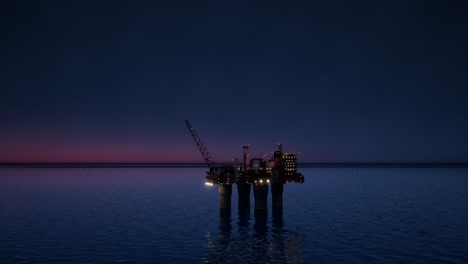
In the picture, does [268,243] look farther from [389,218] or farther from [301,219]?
[389,218]

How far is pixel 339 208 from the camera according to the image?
82.9m

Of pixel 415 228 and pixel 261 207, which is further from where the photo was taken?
pixel 261 207

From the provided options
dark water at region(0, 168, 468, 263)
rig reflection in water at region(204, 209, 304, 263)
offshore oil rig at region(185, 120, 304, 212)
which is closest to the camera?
rig reflection in water at region(204, 209, 304, 263)

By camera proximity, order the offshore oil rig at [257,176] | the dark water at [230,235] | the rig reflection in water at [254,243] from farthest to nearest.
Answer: the offshore oil rig at [257,176], the dark water at [230,235], the rig reflection in water at [254,243]

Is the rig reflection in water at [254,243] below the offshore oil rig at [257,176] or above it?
below

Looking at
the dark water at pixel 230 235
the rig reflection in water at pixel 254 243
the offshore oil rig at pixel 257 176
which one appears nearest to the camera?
the rig reflection in water at pixel 254 243

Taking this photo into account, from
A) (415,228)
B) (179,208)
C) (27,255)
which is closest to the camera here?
(27,255)

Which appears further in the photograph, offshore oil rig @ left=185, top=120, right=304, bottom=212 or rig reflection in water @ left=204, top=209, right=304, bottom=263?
offshore oil rig @ left=185, top=120, right=304, bottom=212

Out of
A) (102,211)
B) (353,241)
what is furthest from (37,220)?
(353,241)

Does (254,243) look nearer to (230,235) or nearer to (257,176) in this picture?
(230,235)

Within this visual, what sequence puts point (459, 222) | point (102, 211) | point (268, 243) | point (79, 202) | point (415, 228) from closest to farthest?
point (268, 243), point (415, 228), point (459, 222), point (102, 211), point (79, 202)

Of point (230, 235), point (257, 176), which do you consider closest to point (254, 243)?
point (230, 235)

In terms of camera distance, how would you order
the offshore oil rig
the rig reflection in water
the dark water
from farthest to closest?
the offshore oil rig
the dark water
the rig reflection in water

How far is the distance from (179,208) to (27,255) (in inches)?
1656
